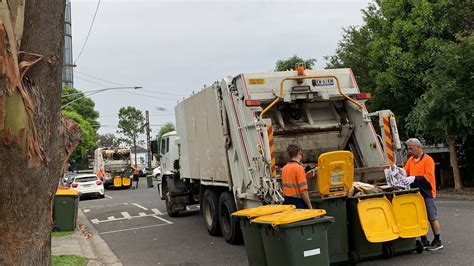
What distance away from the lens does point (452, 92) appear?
1390 cm

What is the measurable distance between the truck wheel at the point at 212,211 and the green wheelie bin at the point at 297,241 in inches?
169

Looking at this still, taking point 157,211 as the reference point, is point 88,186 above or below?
above

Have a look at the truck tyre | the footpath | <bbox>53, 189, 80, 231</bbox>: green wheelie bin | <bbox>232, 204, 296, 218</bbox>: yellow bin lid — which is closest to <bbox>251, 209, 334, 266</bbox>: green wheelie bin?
<bbox>232, 204, 296, 218</bbox>: yellow bin lid

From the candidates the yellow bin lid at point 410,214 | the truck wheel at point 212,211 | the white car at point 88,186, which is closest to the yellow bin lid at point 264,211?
the yellow bin lid at point 410,214

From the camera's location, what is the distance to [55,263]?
23.1 ft

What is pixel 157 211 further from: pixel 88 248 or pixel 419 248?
pixel 419 248

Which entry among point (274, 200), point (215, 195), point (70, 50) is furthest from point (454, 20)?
point (70, 50)

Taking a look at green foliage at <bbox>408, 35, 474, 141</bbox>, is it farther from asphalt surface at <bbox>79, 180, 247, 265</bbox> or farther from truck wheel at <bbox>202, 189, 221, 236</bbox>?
truck wheel at <bbox>202, 189, 221, 236</bbox>

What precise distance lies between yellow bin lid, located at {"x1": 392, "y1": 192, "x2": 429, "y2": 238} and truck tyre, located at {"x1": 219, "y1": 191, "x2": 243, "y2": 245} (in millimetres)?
2884

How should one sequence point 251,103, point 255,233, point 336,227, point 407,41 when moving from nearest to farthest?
point 255,233 < point 336,227 < point 251,103 < point 407,41

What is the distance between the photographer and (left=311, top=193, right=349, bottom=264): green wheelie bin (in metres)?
6.23

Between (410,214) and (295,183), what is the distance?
1.73 m

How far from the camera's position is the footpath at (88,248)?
798 cm

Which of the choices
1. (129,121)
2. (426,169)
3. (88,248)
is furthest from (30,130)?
(129,121)
